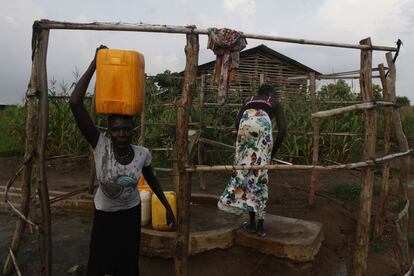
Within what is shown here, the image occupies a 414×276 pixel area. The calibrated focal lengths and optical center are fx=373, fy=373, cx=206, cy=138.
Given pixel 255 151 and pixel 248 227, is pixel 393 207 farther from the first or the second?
pixel 255 151

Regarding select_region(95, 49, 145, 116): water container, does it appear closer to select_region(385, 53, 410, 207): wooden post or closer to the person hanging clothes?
the person hanging clothes

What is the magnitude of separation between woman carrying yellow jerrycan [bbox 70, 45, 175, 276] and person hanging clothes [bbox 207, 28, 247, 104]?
0.71 meters

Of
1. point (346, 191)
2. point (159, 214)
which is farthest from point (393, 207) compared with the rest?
point (159, 214)

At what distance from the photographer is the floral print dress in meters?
3.59

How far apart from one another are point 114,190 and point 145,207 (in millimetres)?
1509

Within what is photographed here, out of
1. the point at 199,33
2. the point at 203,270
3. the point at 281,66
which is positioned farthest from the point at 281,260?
the point at 281,66

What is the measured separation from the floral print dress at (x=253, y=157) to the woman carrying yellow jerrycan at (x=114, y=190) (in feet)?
4.27

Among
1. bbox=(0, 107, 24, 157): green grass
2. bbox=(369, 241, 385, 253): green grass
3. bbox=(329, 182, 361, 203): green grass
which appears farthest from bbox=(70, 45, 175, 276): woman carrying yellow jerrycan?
bbox=(0, 107, 24, 157): green grass

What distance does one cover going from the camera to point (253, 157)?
3613 millimetres

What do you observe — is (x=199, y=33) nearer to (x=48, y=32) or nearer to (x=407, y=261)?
(x=48, y=32)

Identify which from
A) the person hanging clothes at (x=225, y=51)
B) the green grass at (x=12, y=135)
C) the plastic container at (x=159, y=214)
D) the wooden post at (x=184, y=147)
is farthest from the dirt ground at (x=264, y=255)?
the green grass at (x=12, y=135)

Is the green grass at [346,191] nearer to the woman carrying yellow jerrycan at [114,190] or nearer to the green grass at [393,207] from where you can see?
the green grass at [393,207]

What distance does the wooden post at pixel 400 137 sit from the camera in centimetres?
322

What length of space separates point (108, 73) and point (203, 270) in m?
2.05
